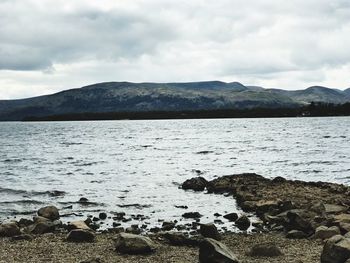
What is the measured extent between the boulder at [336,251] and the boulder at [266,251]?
198 cm

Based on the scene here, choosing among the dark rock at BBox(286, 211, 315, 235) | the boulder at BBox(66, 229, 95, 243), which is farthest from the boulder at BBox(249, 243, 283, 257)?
the boulder at BBox(66, 229, 95, 243)

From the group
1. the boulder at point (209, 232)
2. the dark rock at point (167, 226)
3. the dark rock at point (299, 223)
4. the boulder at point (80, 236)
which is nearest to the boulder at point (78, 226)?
the boulder at point (80, 236)

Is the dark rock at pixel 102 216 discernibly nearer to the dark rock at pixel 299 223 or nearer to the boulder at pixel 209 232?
the boulder at pixel 209 232

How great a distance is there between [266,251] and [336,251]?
276cm

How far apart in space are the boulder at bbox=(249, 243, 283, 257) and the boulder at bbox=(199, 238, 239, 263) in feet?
5.72

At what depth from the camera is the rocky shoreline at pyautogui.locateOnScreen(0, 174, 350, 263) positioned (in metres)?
16.0

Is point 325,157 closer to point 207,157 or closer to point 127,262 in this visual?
point 207,157

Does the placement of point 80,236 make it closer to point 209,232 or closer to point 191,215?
point 209,232

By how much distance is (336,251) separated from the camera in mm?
14445

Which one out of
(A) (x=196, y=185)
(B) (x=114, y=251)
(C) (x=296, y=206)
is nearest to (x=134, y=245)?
(B) (x=114, y=251)

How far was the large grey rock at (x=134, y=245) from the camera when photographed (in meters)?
17.0

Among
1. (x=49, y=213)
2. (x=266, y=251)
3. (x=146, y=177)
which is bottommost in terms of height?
(x=146, y=177)

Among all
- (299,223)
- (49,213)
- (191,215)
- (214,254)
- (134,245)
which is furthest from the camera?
(191,215)

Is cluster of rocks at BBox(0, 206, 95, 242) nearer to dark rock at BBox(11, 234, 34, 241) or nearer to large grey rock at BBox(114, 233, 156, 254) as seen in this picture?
dark rock at BBox(11, 234, 34, 241)
